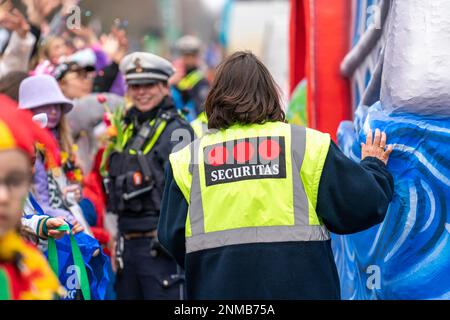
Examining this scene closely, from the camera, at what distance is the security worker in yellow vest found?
9.84ft

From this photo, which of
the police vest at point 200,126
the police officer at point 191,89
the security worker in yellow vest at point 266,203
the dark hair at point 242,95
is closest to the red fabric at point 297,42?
the police officer at point 191,89

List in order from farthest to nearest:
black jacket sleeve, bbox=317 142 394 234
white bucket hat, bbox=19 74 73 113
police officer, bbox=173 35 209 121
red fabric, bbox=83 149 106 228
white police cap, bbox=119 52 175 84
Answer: police officer, bbox=173 35 209 121 < red fabric, bbox=83 149 106 228 < white police cap, bbox=119 52 175 84 < white bucket hat, bbox=19 74 73 113 < black jacket sleeve, bbox=317 142 394 234

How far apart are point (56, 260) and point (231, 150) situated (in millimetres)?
1203

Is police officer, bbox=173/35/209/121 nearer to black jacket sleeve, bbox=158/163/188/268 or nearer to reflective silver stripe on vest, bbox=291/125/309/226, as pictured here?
black jacket sleeve, bbox=158/163/188/268

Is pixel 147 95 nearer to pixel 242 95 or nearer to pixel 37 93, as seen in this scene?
pixel 37 93

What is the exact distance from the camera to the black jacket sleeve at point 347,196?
118 inches

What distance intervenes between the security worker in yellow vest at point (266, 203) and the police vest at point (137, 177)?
144cm

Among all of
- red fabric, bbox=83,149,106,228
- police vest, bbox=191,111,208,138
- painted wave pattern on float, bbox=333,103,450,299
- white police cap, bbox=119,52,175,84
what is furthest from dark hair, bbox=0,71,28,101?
painted wave pattern on float, bbox=333,103,450,299

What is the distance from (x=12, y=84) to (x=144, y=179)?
897mm

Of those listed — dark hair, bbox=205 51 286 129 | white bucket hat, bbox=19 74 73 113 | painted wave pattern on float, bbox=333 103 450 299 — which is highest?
dark hair, bbox=205 51 286 129

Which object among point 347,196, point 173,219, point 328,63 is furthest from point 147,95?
point 347,196

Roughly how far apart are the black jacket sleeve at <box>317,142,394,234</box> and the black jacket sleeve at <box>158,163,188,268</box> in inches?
21.2

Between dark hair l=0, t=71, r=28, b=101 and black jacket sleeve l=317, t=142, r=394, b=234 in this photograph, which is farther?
dark hair l=0, t=71, r=28, b=101

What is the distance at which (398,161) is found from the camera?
11.1 ft
